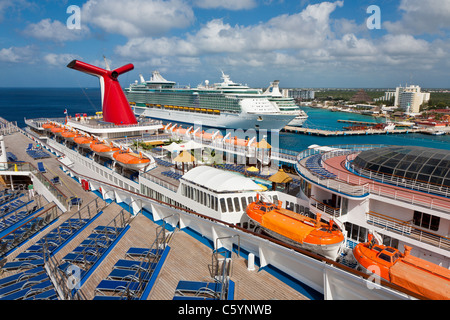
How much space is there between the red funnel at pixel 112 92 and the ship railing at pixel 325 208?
2796 cm

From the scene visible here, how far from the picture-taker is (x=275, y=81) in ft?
273

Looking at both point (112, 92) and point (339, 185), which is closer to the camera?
point (339, 185)

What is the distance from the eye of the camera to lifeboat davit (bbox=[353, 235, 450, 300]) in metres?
7.48

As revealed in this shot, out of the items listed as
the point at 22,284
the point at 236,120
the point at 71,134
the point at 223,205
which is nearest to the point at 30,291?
the point at 22,284

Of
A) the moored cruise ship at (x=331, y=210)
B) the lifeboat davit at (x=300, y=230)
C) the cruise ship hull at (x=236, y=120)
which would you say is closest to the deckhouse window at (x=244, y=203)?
the moored cruise ship at (x=331, y=210)

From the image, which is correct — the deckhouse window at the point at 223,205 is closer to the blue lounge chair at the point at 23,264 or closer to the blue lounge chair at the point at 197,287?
the blue lounge chair at the point at 197,287

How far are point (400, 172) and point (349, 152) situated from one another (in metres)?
6.79

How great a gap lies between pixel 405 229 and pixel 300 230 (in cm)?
438

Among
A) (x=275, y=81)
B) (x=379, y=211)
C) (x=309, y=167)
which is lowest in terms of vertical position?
(x=379, y=211)

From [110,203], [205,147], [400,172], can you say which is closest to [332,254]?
[400,172]

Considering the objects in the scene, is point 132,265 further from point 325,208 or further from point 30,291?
point 325,208

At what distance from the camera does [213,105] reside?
81188mm
